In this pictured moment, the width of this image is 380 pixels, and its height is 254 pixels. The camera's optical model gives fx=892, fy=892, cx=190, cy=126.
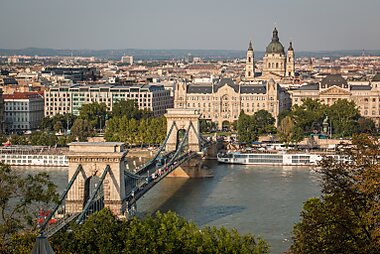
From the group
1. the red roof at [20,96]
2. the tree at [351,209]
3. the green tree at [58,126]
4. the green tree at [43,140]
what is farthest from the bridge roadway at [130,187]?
the red roof at [20,96]

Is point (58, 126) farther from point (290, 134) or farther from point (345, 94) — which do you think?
point (345, 94)

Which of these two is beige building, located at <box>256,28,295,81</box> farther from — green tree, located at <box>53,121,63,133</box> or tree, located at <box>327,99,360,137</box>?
green tree, located at <box>53,121,63,133</box>

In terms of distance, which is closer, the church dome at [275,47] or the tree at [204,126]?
the tree at [204,126]

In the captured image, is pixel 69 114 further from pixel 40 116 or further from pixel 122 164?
pixel 122 164

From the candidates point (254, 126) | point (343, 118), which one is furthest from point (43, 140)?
point (343, 118)

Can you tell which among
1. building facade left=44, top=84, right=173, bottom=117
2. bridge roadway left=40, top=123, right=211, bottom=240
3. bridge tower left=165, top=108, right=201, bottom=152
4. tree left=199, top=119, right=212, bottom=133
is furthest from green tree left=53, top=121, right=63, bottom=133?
bridge roadway left=40, top=123, right=211, bottom=240

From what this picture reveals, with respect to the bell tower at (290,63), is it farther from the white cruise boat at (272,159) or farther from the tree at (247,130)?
the white cruise boat at (272,159)
